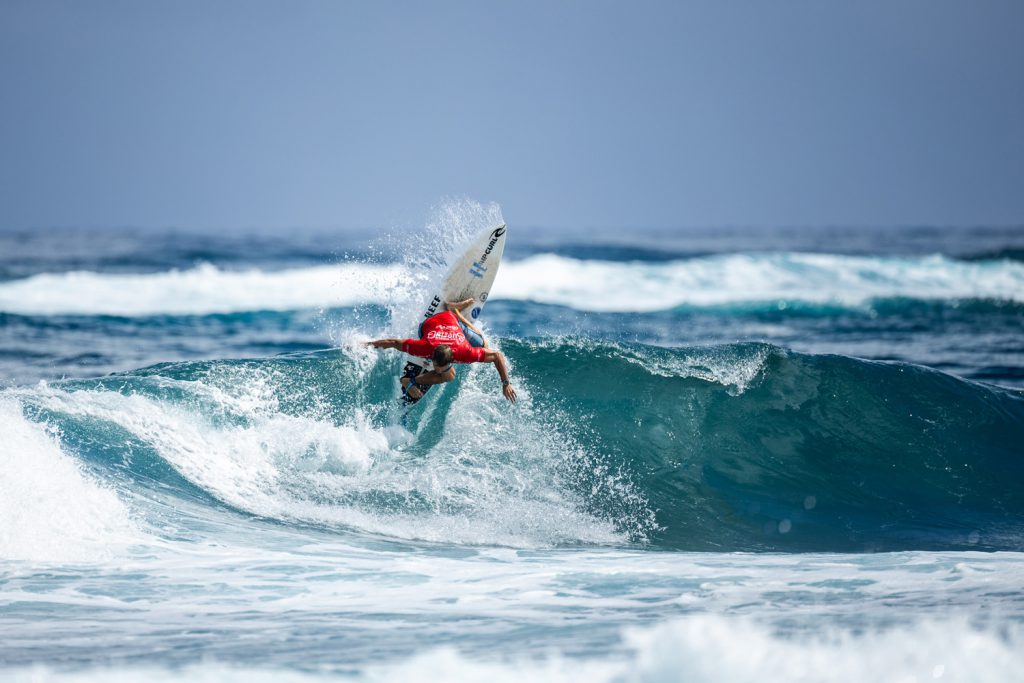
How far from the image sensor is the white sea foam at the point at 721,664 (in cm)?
505

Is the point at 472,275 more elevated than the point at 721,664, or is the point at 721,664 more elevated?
the point at 472,275

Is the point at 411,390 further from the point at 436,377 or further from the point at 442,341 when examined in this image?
the point at 442,341

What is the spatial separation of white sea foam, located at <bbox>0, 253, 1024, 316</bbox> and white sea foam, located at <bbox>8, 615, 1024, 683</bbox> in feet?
62.1

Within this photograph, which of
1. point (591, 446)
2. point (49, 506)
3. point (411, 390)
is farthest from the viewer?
point (591, 446)

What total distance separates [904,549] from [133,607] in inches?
224

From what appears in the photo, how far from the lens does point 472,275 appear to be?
976 centimetres

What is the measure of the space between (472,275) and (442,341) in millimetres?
1278

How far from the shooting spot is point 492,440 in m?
9.14

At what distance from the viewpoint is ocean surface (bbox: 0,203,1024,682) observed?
214 inches

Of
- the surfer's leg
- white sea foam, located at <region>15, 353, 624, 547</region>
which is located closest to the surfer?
the surfer's leg

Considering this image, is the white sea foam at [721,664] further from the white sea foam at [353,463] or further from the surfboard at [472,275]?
the surfboard at [472,275]

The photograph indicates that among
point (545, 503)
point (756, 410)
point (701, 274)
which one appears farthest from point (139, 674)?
point (701, 274)

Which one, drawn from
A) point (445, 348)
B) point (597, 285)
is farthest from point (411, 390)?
point (597, 285)

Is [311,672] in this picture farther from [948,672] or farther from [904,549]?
[904,549]
